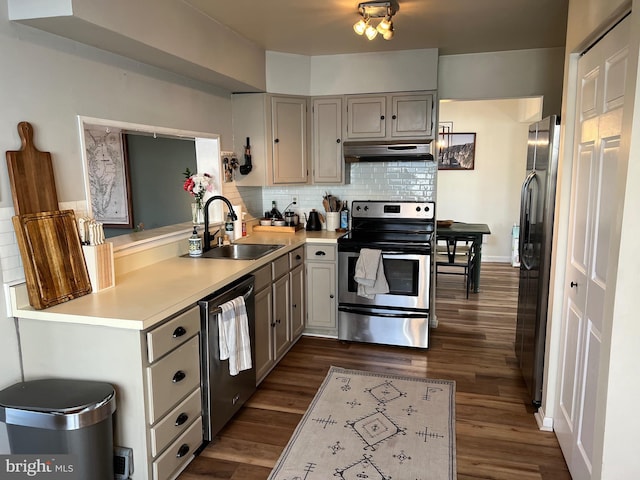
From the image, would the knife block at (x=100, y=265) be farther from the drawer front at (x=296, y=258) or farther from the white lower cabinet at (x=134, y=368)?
the drawer front at (x=296, y=258)

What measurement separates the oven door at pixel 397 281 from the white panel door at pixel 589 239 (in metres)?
1.32

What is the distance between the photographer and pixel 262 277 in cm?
310

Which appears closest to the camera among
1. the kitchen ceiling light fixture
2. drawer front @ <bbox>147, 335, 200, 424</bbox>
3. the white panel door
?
the white panel door

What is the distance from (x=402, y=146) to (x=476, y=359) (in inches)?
72.5

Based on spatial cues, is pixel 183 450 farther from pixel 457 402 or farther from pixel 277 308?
pixel 457 402

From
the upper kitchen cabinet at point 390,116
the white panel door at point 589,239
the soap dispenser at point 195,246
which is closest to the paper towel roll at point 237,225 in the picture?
the soap dispenser at point 195,246

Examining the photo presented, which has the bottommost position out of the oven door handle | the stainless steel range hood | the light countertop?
the oven door handle

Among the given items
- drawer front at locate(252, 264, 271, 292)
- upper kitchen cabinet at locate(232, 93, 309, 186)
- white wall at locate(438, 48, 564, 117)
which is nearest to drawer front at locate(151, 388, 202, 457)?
drawer front at locate(252, 264, 271, 292)

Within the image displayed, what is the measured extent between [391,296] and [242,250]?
49.9 inches

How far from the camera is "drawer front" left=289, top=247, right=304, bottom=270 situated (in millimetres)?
3666

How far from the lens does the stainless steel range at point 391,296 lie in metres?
3.73

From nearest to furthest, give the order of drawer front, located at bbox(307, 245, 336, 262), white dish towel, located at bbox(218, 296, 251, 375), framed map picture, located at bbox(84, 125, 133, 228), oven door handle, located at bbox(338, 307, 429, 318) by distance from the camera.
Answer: white dish towel, located at bbox(218, 296, 251, 375) < framed map picture, located at bbox(84, 125, 133, 228) < oven door handle, located at bbox(338, 307, 429, 318) < drawer front, located at bbox(307, 245, 336, 262)

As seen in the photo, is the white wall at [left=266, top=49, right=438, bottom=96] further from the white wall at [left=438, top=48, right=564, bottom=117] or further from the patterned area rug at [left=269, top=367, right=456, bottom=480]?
the patterned area rug at [left=269, top=367, right=456, bottom=480]

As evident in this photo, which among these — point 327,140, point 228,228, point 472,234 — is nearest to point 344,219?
point 327,140
